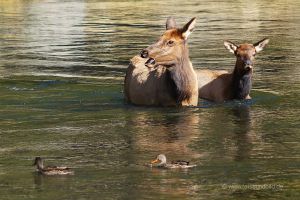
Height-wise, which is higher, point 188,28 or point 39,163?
point 188,28

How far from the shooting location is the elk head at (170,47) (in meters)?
18.0

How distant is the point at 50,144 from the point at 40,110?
137 inches

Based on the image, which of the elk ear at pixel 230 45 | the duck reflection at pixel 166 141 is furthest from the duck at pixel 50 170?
the elk ear at pixel 230 45

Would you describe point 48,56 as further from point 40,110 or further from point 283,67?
point 40,110

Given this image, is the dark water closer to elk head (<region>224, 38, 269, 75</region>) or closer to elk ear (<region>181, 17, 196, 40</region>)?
elk head (<region>224, 38, 269, 75</region>)

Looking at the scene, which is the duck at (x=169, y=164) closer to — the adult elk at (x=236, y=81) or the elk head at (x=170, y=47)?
the elk head at (x=170, y=47)

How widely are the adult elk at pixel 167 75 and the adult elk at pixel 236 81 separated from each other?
2.77 ft

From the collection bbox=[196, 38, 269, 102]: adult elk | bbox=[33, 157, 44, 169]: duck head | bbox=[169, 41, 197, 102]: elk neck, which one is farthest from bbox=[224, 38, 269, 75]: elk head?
bbox=[33, 157, 44, 169]: duck head

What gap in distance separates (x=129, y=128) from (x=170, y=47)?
222 centimetres

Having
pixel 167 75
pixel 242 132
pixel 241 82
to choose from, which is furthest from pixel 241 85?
pixel 242 132

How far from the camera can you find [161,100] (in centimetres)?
1884

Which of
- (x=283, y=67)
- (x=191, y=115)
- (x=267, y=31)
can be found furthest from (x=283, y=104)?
(x=267, y=31)

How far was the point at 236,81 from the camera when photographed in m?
19.6

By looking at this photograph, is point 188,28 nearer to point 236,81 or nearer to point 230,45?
point 230,45
